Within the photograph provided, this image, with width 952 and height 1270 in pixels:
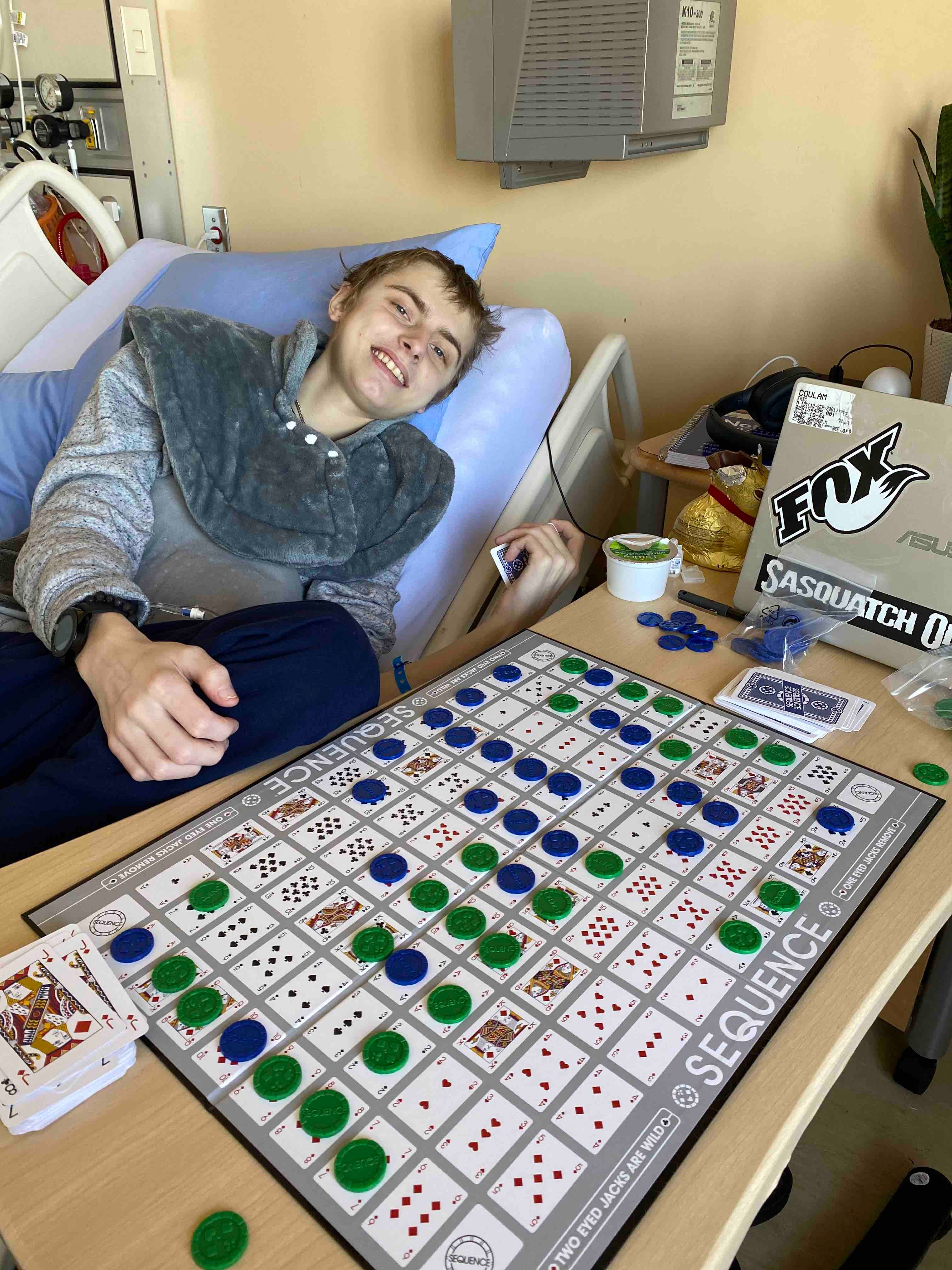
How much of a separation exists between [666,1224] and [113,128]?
99.8 inches

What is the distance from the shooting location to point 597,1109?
0.51m

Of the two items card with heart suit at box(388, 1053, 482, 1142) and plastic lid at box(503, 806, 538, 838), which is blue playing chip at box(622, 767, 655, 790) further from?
card with heart suit at box(388, 1053, 482, 1142)

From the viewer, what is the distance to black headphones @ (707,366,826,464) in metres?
1.10

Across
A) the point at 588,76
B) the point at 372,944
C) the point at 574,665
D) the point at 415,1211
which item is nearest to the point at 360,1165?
the point at 415,1211

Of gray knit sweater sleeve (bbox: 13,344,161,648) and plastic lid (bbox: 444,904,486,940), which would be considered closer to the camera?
plastic lid (bbox: 444,904,486,940)

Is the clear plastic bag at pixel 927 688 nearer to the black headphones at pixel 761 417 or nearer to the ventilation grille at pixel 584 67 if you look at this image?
the black headphones at pixel 761 417

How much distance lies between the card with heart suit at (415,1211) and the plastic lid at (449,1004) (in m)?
0.09

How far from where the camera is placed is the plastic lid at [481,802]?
73cm

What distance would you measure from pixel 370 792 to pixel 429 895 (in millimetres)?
122

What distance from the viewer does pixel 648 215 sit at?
161 centimetres

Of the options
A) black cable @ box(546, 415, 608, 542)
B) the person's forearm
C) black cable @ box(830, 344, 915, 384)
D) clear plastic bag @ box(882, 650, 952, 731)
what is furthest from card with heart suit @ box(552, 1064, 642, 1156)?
black cable @ box(830, 344, 915, 384)

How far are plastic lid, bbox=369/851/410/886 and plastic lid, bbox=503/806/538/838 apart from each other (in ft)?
0.28

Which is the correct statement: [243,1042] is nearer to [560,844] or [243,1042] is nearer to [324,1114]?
[324,1114]

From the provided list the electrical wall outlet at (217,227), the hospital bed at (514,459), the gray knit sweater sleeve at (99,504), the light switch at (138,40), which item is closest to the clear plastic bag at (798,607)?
the hospital bed at (514,459)
